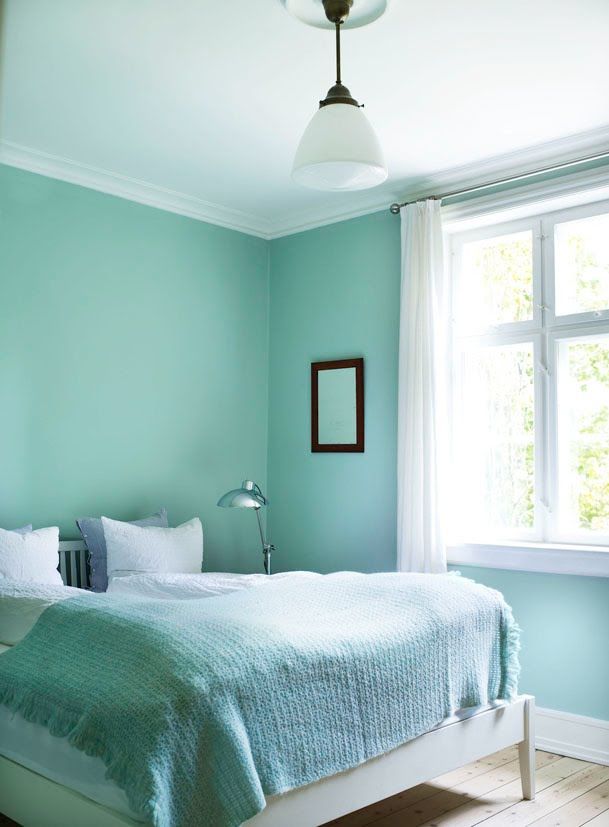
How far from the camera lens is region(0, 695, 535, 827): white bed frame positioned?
2.01m

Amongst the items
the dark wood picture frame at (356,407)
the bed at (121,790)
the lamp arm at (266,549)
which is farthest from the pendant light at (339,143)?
the lamp arm at (266,549)

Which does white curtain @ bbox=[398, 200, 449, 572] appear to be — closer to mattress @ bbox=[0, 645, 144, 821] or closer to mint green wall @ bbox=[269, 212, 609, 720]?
mint green wall @ bbox=[269, 212, 609, 720]

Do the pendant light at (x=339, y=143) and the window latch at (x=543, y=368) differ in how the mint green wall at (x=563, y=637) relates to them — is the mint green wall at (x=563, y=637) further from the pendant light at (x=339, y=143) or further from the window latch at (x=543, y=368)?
the pendant light at (x=339, y=143)

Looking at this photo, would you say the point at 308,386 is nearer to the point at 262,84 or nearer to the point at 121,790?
the point at 262,84

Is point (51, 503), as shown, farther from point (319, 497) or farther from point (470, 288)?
point (470, 288)

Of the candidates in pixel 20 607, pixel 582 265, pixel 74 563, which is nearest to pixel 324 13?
pixel 582 265

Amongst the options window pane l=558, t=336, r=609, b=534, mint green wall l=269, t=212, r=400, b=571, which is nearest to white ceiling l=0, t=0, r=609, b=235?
mint green wall l=269, t=212, r=400, b=571

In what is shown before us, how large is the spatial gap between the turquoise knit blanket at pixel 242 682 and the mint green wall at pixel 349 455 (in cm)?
94

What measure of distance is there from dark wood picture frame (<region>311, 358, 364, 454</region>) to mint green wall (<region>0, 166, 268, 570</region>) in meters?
0.40

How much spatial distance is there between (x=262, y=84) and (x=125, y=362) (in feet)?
5.40

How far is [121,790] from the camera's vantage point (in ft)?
6.18

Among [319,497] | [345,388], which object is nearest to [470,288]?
[345,388]

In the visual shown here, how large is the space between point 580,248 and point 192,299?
2.05 meters

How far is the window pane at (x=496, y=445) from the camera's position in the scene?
386 cm
